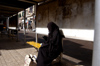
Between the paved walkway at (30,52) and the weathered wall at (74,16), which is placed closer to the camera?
the weathered wall at (74,16)

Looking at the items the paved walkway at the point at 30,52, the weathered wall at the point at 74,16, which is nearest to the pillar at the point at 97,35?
the weathered wall at the point at 74,16

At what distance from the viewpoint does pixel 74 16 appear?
11.0 feet

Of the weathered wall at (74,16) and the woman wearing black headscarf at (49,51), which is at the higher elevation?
the weathered wall at (74,16)

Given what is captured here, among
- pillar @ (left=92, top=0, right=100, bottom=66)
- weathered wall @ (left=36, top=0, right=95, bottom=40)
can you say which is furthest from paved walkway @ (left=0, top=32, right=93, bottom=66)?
pillar @ (left=92, top=0, right=100, bottom=66)

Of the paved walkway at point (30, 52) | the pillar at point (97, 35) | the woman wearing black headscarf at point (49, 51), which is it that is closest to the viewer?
the pillar at point (97, 35)

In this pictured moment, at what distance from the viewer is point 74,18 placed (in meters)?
3.36

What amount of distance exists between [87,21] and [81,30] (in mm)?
371

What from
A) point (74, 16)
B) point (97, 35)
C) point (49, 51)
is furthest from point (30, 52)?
point (97, 35)

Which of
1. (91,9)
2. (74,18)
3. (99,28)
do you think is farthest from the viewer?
(74,18)

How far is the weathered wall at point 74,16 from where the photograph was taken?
113 inches

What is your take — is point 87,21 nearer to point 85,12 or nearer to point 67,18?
point 85,12

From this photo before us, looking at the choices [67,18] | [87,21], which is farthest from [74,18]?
[87,21]

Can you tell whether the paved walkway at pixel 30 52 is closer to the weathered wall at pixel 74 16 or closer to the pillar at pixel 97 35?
the weathered wall at pixel 74 16

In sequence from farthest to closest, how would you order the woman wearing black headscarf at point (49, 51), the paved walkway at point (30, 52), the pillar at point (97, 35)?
the paved walkway at point (30, 52)
the woman wearing black headscarf at point (49, 51)
the pillar at point (97, 35)
